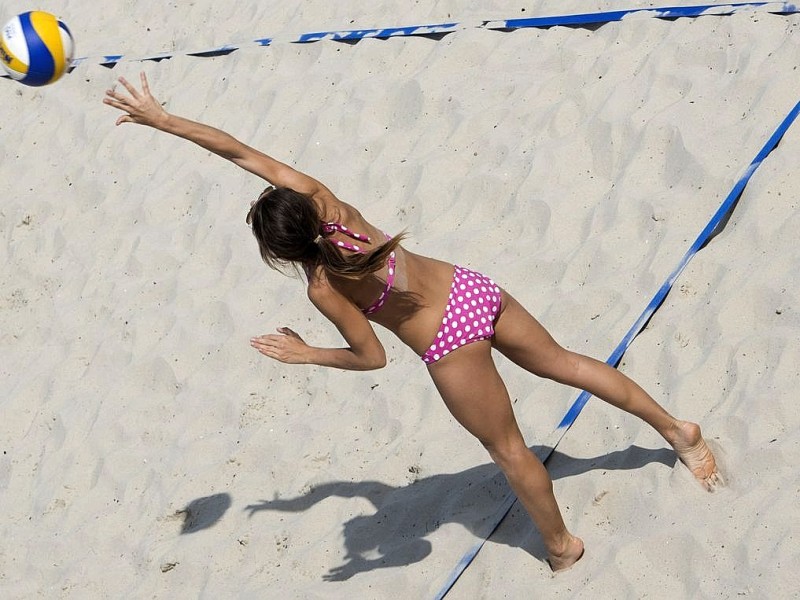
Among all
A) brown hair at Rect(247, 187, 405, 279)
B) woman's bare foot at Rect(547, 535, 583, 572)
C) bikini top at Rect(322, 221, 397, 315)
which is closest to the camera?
brown hair at Rect(247, 187, 405, 279)

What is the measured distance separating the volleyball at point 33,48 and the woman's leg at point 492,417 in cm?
206

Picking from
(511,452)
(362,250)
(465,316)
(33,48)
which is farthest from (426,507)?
(33,48)

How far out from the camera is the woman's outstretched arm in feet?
10.7

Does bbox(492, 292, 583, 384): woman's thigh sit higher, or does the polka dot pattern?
the polka dot pattern

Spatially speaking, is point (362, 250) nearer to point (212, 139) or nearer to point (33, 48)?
point (212, 139)

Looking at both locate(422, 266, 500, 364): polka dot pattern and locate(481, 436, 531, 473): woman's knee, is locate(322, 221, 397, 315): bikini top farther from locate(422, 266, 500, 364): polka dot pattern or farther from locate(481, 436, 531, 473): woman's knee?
locate(481, 436, 531, 473): woman's knee

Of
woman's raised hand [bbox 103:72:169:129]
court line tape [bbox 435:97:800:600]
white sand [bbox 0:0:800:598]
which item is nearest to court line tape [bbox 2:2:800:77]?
white sand [bbox 0:0:800:598]

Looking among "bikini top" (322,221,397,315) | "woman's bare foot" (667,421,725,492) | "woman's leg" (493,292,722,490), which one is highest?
"bikini top" (322,221,397,315)

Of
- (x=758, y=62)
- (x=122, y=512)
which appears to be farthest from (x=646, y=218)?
(x=122, y=512)

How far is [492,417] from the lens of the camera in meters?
3.22

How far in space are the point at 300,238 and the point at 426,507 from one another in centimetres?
145

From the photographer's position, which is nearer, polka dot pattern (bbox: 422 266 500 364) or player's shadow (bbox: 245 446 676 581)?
polka dot pattern (bbox: 422 266 500 364)

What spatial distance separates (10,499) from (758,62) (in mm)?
3644

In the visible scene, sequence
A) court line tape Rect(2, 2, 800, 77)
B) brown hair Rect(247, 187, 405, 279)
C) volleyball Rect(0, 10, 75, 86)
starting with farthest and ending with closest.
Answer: court line tape Rect(2, 2, 800, 77) → volleyball Rect(0, 10, 75, 86) → brown hair Rect(247, 187, 405, 279)
